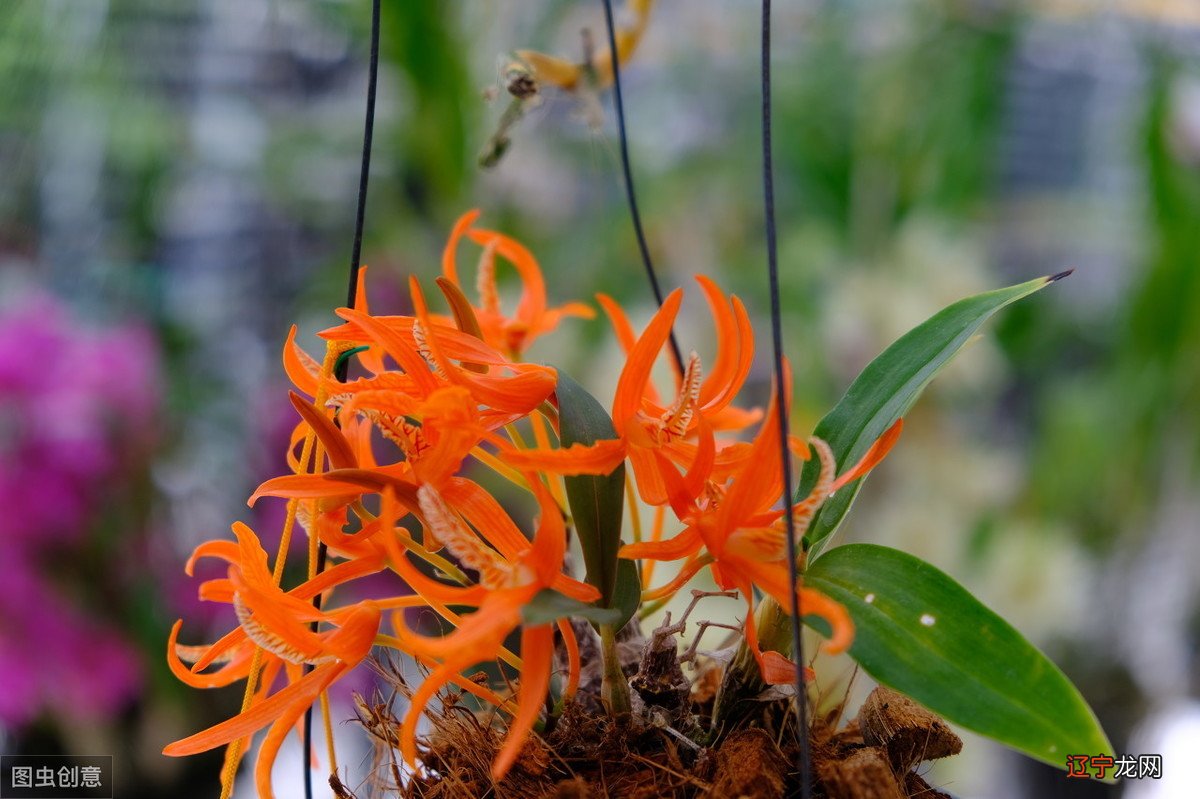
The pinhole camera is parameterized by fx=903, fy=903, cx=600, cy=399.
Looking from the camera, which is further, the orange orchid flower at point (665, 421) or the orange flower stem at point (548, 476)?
the orange flower stem at point (548, 476)

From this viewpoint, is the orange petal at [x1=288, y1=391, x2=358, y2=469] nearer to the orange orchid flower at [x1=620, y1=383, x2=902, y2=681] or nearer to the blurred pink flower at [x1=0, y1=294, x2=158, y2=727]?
the orange orchid flower at [x1=620, y1=383, x2=902, y2=681]

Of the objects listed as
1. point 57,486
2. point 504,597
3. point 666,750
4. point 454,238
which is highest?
point 454,238

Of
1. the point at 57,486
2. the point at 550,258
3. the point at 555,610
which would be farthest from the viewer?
the point at 550,258

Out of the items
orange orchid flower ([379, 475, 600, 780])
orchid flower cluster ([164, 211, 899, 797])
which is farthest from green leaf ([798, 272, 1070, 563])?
orange orchid flower ([379, 475, 600, 780])

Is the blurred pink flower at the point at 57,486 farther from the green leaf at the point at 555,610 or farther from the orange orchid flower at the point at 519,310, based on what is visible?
the green leaf at the point at 555,610

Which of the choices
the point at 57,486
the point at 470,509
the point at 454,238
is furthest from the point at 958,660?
the point at 57,486

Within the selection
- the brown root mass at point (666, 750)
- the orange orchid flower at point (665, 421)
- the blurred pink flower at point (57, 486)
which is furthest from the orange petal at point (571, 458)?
the blurred pink flower at point (57, 486)

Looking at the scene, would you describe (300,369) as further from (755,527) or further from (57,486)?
(57,486)
